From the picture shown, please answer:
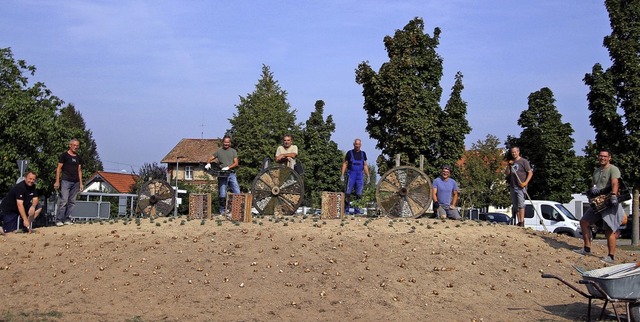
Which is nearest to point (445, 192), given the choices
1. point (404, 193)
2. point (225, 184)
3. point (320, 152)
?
point (404, 193)

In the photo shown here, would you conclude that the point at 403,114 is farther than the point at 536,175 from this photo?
No

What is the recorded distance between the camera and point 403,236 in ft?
45.6

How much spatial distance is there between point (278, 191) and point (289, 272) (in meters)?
4.86

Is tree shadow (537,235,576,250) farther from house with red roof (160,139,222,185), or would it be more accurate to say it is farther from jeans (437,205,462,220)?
house with red roof (160,139,222,185)

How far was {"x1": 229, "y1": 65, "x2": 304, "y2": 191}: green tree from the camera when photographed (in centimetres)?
5125

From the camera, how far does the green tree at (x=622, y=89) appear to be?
2920 cm

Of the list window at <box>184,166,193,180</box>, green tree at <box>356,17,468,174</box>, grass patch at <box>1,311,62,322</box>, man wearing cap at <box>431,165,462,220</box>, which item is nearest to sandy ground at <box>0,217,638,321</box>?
grass patch at <box>1,311,62,322</box>

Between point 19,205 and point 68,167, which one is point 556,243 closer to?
point 68,167

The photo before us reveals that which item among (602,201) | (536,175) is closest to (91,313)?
(602,201)

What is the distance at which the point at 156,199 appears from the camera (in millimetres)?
18359

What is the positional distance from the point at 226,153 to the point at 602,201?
8677mm

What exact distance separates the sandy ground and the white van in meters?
15.9

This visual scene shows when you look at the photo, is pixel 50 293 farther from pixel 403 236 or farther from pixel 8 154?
pixel 8 154

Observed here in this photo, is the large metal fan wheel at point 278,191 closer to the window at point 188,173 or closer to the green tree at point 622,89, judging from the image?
the green tree at point 622,89
